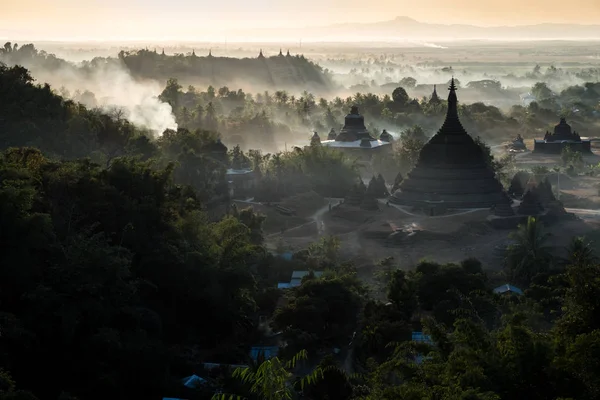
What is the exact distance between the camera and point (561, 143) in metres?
101

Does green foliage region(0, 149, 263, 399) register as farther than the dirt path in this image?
No

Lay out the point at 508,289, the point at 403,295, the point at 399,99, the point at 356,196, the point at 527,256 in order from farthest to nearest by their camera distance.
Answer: the point at 399,99, the point at 356,196, the point at 527,256, the point at 508,289, the point at 403,295

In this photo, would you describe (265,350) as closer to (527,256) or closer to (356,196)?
(527,256)

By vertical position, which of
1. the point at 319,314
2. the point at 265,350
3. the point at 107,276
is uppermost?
the point at 107,276

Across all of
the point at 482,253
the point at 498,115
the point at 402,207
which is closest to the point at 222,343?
the point at 482,253

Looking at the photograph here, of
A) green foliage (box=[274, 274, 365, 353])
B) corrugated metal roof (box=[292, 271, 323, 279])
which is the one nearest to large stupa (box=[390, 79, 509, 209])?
corrugated metal roof (box=[292, 271, 323, 279])

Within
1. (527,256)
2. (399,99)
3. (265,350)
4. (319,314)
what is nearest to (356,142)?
(399,99)

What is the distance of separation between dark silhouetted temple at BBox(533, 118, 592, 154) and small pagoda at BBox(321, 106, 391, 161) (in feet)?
55.7

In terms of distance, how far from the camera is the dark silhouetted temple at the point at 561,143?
100188 mm

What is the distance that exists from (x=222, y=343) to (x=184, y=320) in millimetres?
1600

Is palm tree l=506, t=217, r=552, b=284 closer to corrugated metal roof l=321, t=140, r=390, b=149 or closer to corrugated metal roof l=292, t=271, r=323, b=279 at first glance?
corrugated metal roof l=292, t=271, r=323, b=279

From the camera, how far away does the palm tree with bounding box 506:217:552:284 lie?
46.6 metres

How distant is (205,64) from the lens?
19538 centimetres

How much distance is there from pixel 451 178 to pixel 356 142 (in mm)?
26919
